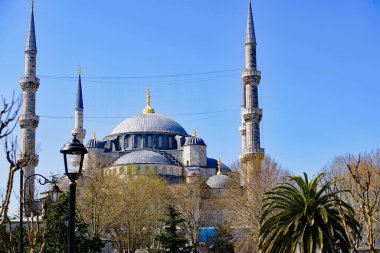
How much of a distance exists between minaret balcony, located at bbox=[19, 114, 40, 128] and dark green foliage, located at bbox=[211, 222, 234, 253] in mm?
16796

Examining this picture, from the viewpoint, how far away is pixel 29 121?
5594 cm

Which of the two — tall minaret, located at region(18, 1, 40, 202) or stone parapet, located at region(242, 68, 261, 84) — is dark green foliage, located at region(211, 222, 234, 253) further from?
tall minaret, located at region(18, 1, 40, 202)

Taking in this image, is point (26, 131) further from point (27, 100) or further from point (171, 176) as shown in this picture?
point (171, 176)

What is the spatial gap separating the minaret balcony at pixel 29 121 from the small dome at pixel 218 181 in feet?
59.7

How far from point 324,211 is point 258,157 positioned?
3194 centimetres

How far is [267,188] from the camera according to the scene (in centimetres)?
4278

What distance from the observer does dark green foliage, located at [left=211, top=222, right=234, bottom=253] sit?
166 feet

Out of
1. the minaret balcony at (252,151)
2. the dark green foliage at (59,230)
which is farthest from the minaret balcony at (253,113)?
the dark green foliage at (59,230)

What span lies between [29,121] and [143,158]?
611 inches

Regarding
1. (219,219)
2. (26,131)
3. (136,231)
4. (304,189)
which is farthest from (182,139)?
(304,189)

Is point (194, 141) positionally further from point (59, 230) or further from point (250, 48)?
point (59, 230)

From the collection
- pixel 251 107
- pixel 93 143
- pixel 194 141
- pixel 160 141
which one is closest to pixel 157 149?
pixel 160 141

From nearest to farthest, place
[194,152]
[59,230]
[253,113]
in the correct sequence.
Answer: [59,230]
[253,113]
[194,152]

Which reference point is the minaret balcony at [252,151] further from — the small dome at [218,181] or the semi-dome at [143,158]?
the semi-dome at [143,158]
